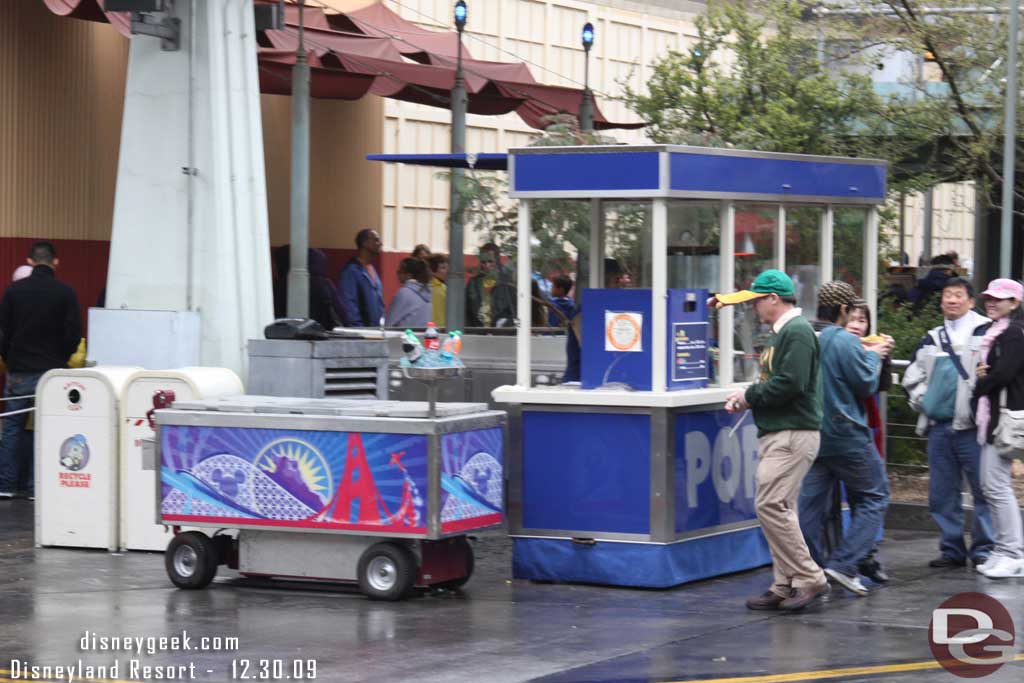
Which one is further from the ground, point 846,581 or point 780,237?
point 780,237

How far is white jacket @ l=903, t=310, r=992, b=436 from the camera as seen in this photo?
11.2 meters

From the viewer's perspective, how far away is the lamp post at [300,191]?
16938 millimetres

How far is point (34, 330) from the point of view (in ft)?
47.8

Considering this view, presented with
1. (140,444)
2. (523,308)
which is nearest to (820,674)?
(523,308)

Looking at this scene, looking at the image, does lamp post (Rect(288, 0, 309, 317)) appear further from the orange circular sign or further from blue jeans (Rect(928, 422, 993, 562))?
blue jeans (Rect(928, 422, 993, 562))

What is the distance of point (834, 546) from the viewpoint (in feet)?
36.1

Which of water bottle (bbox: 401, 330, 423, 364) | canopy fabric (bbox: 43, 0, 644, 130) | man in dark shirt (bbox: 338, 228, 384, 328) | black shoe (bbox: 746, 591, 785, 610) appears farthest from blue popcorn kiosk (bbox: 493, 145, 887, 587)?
canopy fabric (bbox: 43, 0, 644, 130)

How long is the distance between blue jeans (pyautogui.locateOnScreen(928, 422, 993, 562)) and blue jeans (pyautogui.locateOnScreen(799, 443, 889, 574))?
95 cm

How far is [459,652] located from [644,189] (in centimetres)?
320

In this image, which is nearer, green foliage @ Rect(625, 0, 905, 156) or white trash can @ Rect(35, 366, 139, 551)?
white trash can @ Rect(35, 366, 139, 551)

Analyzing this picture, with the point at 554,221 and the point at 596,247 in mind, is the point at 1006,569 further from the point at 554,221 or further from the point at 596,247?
the point at 554,221

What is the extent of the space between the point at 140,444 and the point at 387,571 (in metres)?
2.51

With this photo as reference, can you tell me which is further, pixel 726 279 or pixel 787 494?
pixel 726 279

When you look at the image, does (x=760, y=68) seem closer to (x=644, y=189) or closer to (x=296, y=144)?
(x=296, y=144)
